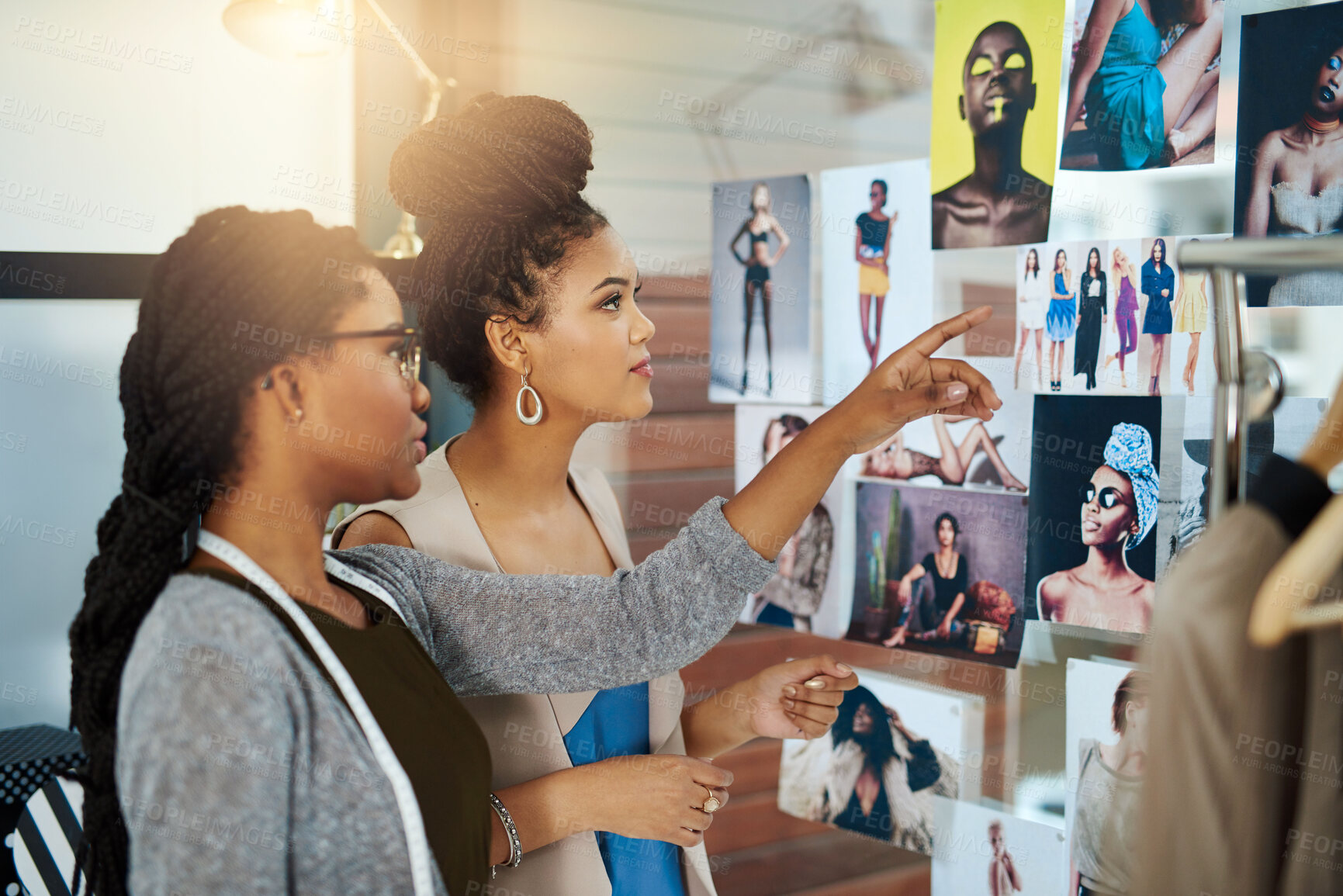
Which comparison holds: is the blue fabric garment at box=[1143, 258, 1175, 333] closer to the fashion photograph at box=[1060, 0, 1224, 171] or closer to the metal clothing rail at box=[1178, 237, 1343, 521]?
the fashion photograph at box=[1060, 0, 1224, 171]

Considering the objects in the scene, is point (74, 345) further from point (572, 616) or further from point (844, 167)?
point (844, 167)

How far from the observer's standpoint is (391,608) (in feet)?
3.07

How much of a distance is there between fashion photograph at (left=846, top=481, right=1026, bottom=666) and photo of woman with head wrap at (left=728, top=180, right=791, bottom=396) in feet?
0.99

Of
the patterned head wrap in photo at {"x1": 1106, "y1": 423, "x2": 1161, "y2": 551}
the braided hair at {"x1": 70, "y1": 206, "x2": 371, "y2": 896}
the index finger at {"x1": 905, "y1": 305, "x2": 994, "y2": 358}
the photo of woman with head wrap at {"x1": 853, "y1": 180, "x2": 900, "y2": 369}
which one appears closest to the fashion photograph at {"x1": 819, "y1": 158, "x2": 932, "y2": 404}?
the photo of woman with head wrap at {"x1": 853, "y1": 180, "x2": 900, "y2": 369}

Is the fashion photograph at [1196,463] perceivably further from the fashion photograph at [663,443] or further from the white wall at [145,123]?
the white wall at [145,123]

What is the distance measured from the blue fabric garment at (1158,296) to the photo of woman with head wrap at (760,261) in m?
0.60

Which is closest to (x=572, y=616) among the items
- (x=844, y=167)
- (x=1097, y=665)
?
(x=1097, y=665)

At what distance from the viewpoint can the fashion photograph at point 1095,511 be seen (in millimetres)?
1234

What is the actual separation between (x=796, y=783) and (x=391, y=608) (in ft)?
3.28

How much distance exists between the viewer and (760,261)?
1663 millimetres

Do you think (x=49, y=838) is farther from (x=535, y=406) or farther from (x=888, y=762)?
(x=888, y=762)

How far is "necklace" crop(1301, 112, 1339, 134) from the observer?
1059 mm

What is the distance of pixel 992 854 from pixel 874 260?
932mm

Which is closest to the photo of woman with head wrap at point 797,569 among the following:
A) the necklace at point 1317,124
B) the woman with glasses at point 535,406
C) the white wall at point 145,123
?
the woman with glasses at point 535,406
